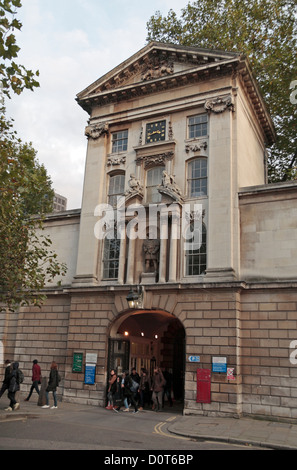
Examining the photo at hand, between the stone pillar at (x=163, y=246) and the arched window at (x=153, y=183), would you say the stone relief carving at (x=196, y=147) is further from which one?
the stone pillar at (x=163, y=246)

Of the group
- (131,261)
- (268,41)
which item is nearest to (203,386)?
(131,261)

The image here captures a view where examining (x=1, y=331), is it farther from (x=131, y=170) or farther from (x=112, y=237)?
(x=131, y=170)

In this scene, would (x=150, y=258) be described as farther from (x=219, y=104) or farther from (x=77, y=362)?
(x=219, y=104)

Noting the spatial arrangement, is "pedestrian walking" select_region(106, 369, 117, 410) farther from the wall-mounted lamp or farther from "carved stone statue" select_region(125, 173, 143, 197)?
"carved stone statue" select_region(125, 173, 143, 197)

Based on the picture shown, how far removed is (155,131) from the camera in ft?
76.1

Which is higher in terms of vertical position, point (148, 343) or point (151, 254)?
point (151, 254)

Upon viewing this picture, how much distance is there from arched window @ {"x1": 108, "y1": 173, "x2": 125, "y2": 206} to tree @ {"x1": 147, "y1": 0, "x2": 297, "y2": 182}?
40.5 ft

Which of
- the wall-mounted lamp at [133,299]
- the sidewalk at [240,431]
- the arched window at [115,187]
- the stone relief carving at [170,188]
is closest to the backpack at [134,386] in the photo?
the sidewalk at [240,431]

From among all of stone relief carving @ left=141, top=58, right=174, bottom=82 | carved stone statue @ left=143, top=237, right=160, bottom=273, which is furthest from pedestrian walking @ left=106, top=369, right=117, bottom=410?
stone relief carving @ left=141, top=58, right=174, bottom=82

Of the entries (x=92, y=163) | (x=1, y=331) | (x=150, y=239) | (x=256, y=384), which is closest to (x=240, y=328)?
(x=256, y=384)

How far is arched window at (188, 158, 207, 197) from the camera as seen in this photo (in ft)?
69.7

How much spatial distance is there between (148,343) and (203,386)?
7.08m

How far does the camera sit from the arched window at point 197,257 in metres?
20.1

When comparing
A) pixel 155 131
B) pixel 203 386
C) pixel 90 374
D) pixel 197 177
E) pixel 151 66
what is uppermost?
pixel 151 66
